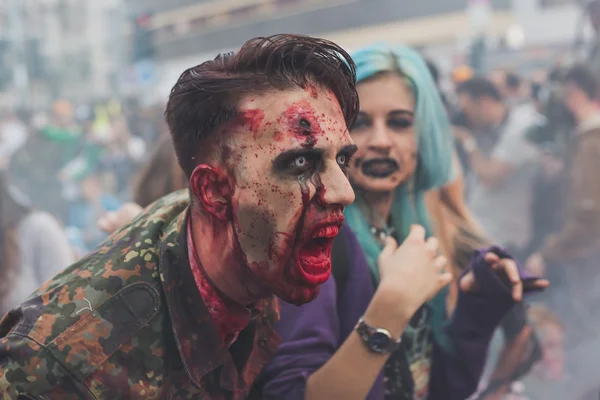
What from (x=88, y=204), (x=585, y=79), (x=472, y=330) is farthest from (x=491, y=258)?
(x=88, y=204)

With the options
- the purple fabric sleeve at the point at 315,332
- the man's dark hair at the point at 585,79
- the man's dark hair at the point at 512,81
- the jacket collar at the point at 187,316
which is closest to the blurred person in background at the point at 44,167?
the man's dark hair at the point at 512,81

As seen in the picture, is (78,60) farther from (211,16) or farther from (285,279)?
(285,279)

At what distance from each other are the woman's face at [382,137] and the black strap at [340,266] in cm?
19

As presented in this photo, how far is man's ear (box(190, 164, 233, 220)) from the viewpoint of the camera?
50.4 inches

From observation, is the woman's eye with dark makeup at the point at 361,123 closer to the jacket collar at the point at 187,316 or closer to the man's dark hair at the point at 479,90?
the jacket collar at the point at 187,316

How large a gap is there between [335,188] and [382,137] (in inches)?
24.6

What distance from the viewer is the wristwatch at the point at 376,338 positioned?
1.60 m

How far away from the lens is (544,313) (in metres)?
4.35

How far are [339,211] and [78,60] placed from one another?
387 inches

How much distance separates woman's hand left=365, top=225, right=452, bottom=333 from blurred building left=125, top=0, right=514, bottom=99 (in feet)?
17.5

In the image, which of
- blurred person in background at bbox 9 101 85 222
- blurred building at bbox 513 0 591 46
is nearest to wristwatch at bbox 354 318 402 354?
blurred building at bbox 513 0 591 46

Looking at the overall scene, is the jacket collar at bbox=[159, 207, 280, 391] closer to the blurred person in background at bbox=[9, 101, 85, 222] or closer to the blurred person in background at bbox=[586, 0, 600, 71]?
the blurred person in background at bbox=[586, 0, 600, 71]

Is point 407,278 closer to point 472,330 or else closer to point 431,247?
point 431,247

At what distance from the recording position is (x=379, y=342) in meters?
1.60
